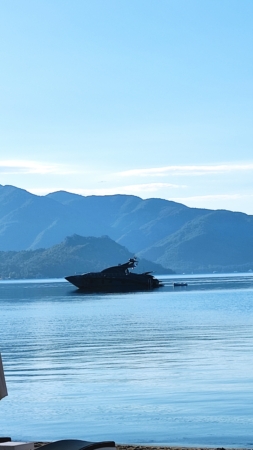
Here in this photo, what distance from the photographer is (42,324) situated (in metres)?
57.6

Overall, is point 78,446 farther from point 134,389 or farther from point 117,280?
point 117,280

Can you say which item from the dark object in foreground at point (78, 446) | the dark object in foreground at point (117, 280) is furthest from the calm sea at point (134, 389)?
the dark object in foreground at point (117, 280)

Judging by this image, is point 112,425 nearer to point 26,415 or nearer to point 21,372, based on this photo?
point 26,415

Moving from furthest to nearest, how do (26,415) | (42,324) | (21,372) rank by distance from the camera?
(42,324), (21,372), (26,415)

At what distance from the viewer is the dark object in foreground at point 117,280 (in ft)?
499

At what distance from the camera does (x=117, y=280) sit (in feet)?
497

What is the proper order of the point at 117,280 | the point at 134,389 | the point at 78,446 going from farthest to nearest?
the point at 117,280 < the point at 134,389 < the point at 78,446

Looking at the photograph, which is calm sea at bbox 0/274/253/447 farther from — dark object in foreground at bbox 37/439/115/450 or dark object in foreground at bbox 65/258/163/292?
dark object in foreground at bbox 65/258/163/292

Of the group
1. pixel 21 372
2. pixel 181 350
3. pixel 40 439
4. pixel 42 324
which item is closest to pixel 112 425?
pixel 40 439

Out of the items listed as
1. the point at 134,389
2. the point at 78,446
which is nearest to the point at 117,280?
the point at 134,389

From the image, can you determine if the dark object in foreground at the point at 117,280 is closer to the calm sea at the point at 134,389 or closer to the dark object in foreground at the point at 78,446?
the calm sea at the point at 134,389

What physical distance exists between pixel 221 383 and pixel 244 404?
10.9 feet

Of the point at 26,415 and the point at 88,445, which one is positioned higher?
the point at 88,445

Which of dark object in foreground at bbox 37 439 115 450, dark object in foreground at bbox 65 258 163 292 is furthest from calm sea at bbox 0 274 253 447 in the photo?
dark object in foreground at bbox 65 258 163 292
